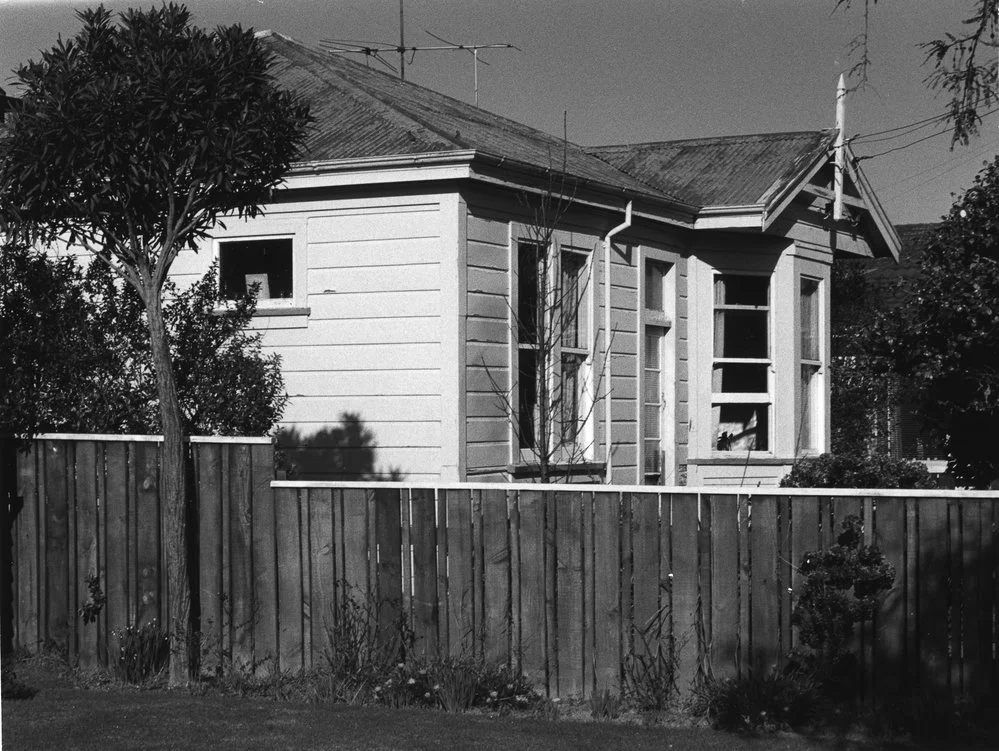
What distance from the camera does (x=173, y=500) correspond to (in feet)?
30.8

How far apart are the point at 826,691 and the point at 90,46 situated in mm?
6292

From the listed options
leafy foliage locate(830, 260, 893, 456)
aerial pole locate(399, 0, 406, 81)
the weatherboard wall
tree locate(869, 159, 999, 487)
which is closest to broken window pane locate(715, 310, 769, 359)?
leafy foliage locate(830, 260, 893, 456)

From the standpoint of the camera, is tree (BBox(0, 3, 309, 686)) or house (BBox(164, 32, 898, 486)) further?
house (BBox(164, 32, 898, 486))

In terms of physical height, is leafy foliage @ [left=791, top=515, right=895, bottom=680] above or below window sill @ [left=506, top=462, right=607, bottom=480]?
below

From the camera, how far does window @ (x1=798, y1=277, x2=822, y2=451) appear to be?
16.4 metres

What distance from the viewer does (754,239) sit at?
15.8m

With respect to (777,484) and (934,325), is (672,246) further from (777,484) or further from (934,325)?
(934,325)

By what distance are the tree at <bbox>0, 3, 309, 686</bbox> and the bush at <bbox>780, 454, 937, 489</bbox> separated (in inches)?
290

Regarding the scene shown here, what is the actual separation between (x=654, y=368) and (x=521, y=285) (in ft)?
9.17

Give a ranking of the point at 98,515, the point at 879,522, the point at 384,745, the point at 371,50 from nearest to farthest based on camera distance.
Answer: the point at 384,745 < the point at 879,522 < the point at 98,515 < the point at 371,50

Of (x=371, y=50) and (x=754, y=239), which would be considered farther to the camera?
(x=371, y=50)

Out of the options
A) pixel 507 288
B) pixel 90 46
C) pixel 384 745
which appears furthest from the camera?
pixel 507 288

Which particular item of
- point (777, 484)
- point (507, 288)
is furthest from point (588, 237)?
point (777, 484)

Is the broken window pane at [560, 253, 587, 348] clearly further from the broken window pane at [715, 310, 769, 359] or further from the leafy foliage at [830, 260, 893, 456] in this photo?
the leafy foliage at [830, 260, 893, 456]
